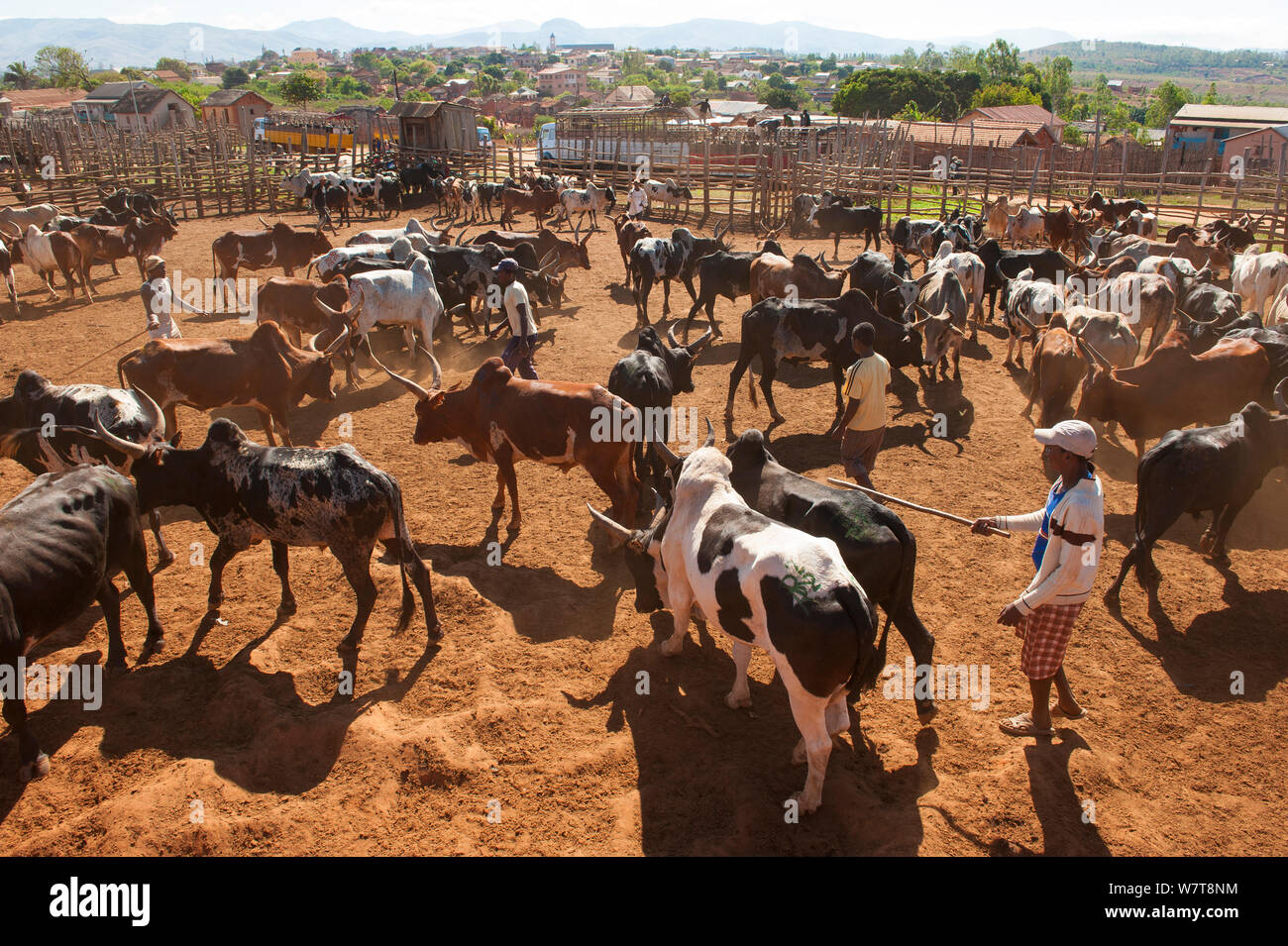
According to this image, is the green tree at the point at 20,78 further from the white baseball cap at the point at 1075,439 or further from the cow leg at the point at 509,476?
the white baseball cap at the point at 1075,439

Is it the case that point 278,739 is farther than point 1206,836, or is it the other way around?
point 278,739

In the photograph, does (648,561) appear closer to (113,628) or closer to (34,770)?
(113,628)

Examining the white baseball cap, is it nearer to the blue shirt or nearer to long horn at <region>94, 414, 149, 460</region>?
the blue shirt

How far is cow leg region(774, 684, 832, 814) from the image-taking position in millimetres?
4262

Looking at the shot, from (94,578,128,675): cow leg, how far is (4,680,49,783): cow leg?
86cm

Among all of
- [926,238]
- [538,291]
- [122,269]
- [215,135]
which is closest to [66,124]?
[215,135]

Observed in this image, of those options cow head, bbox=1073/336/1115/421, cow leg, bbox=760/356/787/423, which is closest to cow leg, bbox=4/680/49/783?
cow leg, bbox=760/356/787/423

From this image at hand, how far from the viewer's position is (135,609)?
644cm

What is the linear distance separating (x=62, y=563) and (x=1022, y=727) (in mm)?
6170

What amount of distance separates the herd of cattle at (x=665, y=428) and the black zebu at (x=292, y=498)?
0.02m

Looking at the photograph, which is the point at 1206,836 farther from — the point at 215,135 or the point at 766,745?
the point at 215,135

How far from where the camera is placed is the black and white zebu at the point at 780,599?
4.13 meters

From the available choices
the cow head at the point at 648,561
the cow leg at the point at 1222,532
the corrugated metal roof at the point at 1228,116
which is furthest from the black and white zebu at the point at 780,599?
the corrugated metal roof at the point at 1228,116
